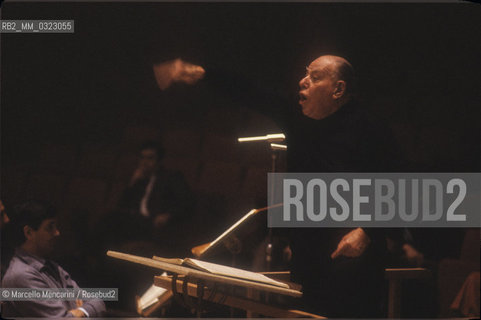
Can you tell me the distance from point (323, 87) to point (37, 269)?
Answer: 1740mm

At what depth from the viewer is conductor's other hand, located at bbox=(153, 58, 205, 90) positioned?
291 centimetres

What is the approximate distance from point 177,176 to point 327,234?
1180 millimetres

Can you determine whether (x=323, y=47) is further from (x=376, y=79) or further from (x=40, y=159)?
(x=40, y=159)

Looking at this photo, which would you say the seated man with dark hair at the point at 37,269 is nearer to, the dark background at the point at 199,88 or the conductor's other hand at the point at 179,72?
the dark background at the point at 199,88

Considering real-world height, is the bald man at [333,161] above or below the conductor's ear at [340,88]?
below

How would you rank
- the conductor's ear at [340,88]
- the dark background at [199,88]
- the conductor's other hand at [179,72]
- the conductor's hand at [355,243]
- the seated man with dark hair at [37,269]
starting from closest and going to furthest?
the conductor's hand at [355,243]
the conductor's ear at [340,88]
the seated man with dark hair at [37,269]
the conductor's other hand at [179,72]
the dark background at [199,88]

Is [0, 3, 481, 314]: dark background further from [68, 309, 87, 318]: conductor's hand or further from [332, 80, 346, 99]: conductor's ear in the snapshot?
[68, 309, 87, 318]: conductor's hand

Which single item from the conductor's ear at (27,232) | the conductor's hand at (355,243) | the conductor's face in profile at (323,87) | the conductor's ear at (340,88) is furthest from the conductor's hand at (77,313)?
the conductor's ear at (340,88)

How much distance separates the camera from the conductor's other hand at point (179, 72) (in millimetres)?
2912

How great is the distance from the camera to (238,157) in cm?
358

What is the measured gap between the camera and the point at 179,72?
291 cm

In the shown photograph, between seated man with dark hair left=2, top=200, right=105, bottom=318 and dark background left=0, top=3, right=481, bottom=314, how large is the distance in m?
0.26

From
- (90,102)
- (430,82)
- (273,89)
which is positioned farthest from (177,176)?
(430,82)

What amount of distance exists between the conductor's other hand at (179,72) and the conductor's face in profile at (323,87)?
0.59 m
